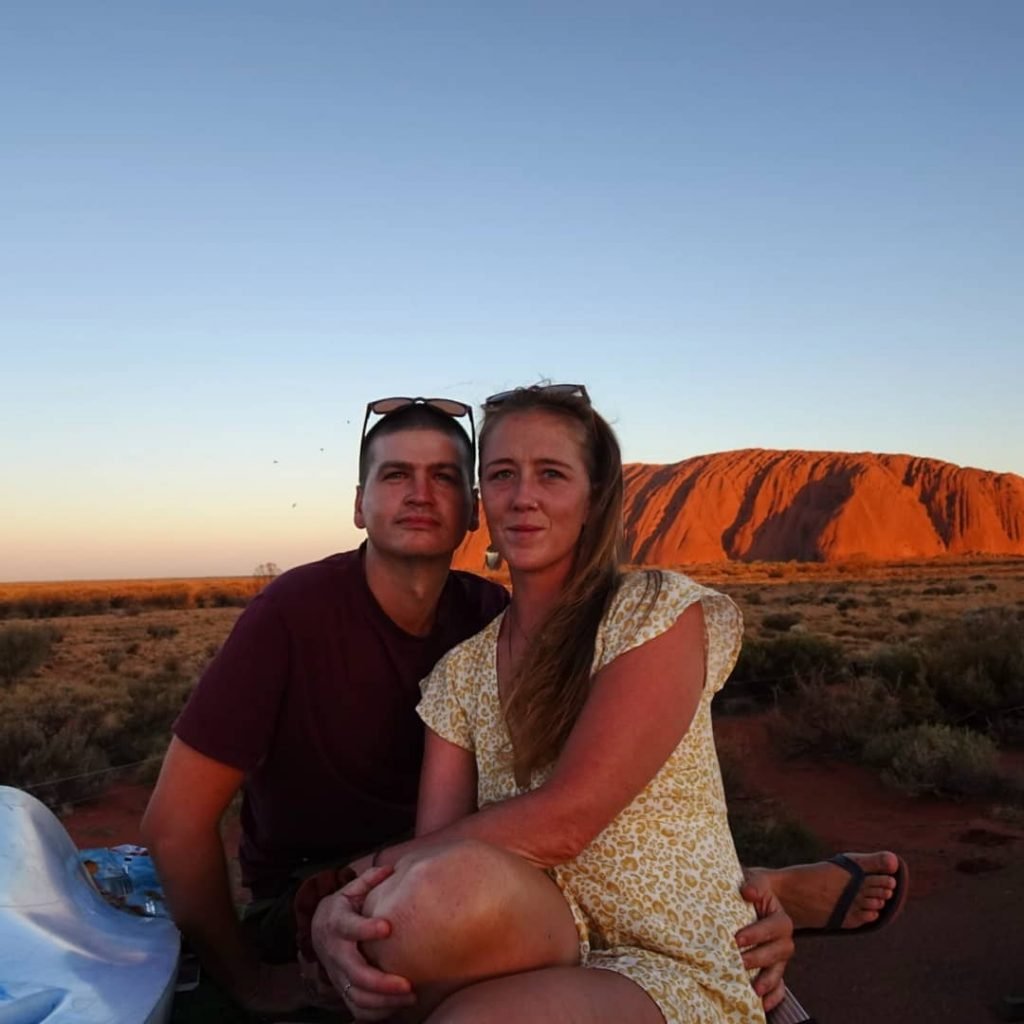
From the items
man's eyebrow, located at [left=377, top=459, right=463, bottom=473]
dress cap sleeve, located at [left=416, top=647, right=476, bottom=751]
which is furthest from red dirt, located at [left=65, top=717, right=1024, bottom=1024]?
man's eyebrow, located at [left=377, top=459, right=463, bottom=473]

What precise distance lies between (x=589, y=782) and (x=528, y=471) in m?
0.81

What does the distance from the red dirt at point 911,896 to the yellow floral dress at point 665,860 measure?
2.55 m

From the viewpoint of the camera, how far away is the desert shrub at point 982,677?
31.7 ft

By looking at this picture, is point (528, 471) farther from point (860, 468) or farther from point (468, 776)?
→ point (860, 468)

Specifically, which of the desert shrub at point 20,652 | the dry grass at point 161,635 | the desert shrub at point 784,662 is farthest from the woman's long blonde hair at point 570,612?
the desert shrub at point 20,652

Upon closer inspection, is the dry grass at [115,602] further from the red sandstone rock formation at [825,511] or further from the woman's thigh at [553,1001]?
the woman's thigh at [553,1001]

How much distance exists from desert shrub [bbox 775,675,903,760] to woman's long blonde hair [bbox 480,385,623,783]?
6.84 meters

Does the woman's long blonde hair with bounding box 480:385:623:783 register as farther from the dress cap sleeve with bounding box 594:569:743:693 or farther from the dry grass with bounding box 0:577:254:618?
Result: the dry grass with bounding box 0:577:254:618

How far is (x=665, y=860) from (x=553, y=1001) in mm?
487

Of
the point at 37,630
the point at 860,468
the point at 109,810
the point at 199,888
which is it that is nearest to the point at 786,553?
the point at 860,468

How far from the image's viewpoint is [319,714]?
2932 mm

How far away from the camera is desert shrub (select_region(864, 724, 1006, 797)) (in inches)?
290

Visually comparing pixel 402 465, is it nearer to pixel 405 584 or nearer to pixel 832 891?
pixel 405 584

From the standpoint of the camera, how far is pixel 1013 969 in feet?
14.5
